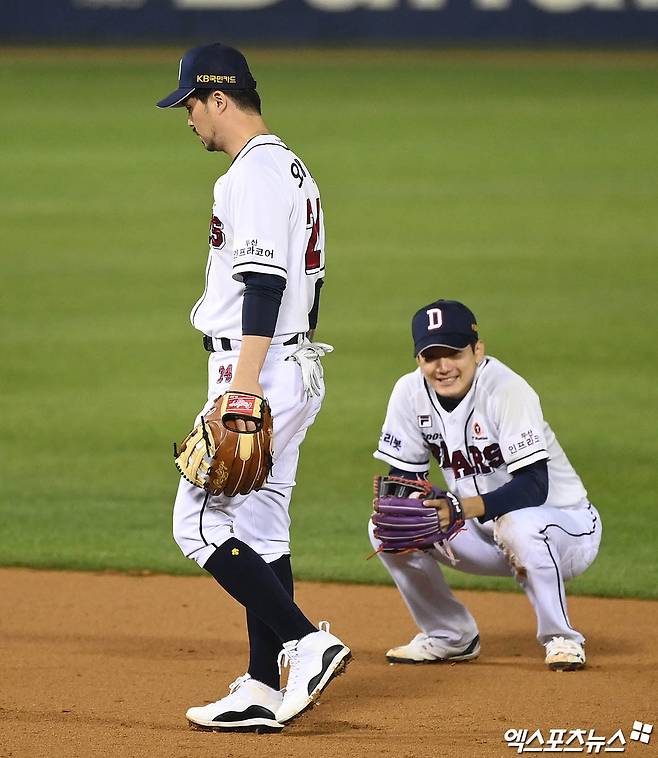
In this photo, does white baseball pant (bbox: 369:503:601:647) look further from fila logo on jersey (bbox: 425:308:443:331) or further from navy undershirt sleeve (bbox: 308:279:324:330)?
navy undershirt sleeve (bbox: 308:279:324:330)

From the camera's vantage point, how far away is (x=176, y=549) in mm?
6383

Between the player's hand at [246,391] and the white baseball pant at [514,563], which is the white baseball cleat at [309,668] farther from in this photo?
the white baseball pant at [514,563]

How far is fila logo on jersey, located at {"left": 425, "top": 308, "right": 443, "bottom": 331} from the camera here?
4.62m

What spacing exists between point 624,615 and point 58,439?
13.5 ft

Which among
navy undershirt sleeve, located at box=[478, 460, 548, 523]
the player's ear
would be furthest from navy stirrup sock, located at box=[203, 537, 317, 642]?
the player's ear

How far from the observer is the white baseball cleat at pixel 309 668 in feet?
12.9

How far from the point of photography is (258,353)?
3.89 m

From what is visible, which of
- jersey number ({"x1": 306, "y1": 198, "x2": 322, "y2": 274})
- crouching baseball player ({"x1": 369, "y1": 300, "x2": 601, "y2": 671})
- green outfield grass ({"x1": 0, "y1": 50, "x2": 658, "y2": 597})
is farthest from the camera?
green outfield grass ({"x1": 0, "y1": 50, "x2": 658, "y2": 597})

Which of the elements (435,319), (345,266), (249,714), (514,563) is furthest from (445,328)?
(345,266)

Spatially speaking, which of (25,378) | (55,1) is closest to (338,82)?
(55,1)

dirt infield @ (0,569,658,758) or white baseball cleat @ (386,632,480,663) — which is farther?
white baseball cleat @ (386,632,480,663)

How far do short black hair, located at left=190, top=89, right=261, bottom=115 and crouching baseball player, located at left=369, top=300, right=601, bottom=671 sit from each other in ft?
2.99

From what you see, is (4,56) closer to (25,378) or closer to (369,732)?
(25,378)

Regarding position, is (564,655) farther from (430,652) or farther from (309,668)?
(309,668)
